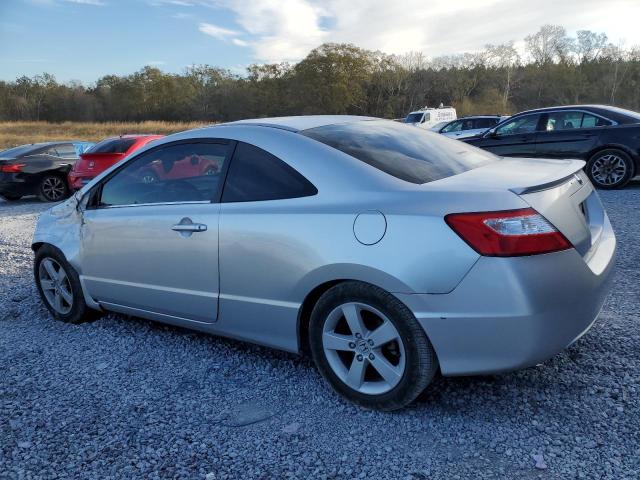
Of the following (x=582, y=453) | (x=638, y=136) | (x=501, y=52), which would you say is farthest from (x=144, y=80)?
(x=582, y=453)

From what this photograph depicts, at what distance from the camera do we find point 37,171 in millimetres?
12727

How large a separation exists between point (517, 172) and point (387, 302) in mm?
1075

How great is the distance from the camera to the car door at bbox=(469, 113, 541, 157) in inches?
394

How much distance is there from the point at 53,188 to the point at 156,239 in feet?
36.9

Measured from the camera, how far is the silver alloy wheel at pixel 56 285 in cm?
421

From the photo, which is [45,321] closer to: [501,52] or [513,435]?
[513,435]

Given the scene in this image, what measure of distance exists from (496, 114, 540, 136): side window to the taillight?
28.2ft

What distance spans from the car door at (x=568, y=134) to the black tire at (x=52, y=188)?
11.2m

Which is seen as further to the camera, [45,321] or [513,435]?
[45,321]

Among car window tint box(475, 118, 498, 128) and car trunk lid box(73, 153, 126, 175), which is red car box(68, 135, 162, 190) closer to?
car trunk lid box(73, 153, 126, 175)

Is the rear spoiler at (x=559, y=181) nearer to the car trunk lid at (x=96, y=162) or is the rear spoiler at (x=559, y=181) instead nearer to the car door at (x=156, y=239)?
the car door at (x=156, y=239)

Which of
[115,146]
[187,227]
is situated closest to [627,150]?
[187,227]

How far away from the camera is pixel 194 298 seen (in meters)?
3.25

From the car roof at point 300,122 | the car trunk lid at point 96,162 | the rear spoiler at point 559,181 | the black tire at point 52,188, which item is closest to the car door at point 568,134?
the rear spoiler at point 559,181
